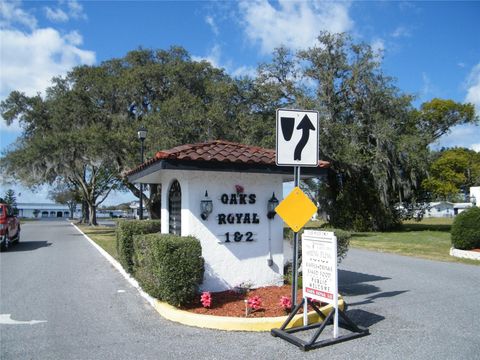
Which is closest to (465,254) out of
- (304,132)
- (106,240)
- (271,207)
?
(271,207)

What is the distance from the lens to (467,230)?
15523mm

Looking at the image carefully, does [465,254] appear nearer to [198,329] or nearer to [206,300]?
[206,300]

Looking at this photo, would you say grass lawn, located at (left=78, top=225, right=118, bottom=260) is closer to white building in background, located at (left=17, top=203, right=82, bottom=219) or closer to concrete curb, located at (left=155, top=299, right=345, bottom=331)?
concrete curb, located at (left=155, top=299, right=345, bottom=331)

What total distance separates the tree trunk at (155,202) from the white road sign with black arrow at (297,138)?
18277 millimetres

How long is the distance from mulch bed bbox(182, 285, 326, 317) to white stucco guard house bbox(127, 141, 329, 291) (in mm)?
305

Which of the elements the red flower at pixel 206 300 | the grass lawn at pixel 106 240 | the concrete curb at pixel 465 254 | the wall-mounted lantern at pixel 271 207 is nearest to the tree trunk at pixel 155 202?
the grass lawn at pixel 106 240

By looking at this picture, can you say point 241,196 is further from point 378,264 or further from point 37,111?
point 37,111

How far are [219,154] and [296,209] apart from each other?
2.38m

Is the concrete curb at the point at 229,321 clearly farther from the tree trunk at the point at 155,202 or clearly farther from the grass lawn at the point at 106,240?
the tree trunk at the point at 155,202

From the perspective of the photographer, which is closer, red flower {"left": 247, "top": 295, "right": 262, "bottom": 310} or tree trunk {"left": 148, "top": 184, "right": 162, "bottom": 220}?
red flower {"left": 247, "top": 295, "right": 262, "bottom": 310}

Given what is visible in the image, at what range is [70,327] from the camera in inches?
271

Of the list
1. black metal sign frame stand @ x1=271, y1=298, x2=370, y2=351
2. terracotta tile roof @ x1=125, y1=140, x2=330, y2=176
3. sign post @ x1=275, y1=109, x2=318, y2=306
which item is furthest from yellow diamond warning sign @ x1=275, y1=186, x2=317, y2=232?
terracotta tile roof @ x1=125, y1=140, x2=330, y2=176

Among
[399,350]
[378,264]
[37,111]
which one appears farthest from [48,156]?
[399,350]

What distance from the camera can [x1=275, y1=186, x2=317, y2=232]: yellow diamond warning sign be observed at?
6.60 metres
